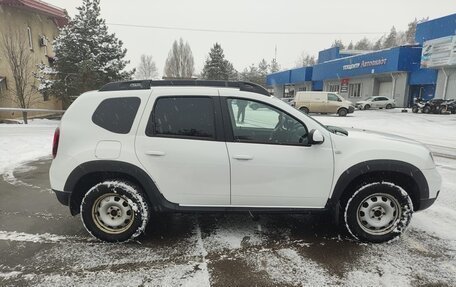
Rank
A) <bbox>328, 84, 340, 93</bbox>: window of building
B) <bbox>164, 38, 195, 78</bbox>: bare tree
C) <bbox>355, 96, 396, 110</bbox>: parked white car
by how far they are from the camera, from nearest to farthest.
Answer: <bbox>355, 96, 396, 110</bbox>: parked white car → <bbox>328, 84, 340, 93</bbox>: window of building → <bbox>164, 38, 195, 78</bbox>: bare tree

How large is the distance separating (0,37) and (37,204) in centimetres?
1938

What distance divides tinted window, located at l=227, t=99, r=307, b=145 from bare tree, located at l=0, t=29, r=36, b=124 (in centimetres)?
1686

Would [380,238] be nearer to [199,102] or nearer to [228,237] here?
[228,237]

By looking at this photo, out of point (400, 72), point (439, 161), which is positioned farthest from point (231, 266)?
point (400, 72)

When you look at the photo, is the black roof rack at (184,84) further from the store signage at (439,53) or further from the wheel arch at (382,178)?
the store signage at (439,53)

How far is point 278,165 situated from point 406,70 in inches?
1460

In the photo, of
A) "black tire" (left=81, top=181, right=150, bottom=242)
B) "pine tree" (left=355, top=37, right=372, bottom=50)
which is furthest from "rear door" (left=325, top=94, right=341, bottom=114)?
"pine tree" (left=355, top=37, right=372, bottom=50)

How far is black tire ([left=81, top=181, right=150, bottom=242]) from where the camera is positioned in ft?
12.5

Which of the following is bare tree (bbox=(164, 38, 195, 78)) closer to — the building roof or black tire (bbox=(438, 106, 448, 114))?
the building roof

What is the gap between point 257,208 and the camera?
12.6ft

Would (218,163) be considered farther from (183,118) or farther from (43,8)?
(43,8)

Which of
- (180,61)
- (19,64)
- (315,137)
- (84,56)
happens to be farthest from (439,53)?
(180,61)

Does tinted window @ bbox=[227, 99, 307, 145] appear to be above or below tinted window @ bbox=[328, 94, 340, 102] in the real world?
above

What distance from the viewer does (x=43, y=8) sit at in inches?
962
